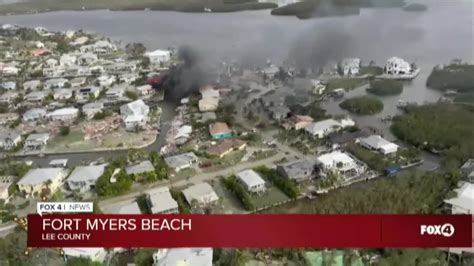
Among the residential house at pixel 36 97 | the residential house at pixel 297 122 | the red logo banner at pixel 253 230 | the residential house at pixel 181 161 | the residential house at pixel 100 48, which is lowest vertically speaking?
the residential house at pixel 181 161

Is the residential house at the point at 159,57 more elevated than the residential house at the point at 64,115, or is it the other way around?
the residential house at the point at 159,57

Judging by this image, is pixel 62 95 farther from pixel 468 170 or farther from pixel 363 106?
pixel 468 170

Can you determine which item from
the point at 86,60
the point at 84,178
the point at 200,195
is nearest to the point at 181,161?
the point at 200,195

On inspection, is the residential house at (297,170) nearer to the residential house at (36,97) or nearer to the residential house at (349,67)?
the residential house at (349,67)

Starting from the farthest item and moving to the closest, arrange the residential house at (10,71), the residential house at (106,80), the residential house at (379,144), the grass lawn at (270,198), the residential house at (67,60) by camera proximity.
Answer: the residential house at (67,60) → the residential house at (10,71) → the residential house at (106,80) → the residential house at (379,144) → the grass lawn at (270,198)

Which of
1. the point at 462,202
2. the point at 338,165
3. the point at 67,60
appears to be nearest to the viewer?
the point at 462,202

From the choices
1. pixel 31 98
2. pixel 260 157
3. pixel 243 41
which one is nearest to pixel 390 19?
pixel 243 41

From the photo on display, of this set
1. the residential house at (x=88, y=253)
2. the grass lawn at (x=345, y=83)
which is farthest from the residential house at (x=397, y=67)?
the residential house at (x=88, y=253)

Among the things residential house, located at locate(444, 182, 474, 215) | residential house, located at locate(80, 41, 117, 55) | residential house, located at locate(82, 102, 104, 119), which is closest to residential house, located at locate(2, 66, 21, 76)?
residential house, located at locate(80, 41, 117, 55)
